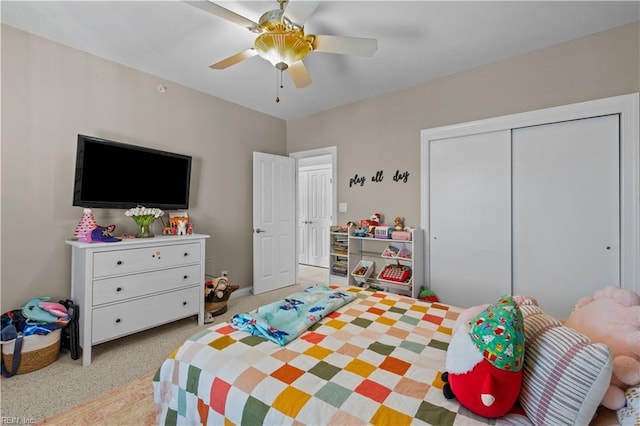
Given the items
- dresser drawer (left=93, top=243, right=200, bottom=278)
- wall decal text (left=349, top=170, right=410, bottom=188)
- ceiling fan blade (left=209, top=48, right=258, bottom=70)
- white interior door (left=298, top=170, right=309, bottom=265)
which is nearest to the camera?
ceiling fan blade (left=209, top=48, right=258, bottom=70)

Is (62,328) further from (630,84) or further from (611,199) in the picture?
(630,84)

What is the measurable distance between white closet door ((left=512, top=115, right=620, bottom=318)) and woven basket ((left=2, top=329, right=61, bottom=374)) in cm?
402

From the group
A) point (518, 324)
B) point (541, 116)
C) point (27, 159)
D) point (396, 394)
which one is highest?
point (541, 116)

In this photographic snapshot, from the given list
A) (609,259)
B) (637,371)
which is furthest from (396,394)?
(609,259)

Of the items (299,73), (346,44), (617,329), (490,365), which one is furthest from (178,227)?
(617,329)

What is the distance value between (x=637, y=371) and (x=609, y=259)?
200cm

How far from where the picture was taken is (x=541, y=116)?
2.57 metres

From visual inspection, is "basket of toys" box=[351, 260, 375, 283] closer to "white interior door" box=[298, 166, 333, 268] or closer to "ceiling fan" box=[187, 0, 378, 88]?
"white interior door" box=[298, 166, 333, 268]

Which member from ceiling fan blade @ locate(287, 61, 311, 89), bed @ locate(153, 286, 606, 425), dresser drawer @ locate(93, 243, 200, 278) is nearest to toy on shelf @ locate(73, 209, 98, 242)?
dresser drawer @ locate(93, 243, 200, 278)

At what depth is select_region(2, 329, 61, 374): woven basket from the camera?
1.98 meters

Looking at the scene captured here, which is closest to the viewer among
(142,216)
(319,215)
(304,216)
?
(142,216)

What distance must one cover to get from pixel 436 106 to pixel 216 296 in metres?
3.26

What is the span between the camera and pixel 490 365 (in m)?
0.93

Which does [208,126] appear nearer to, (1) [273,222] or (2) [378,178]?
(1) [273,222]
